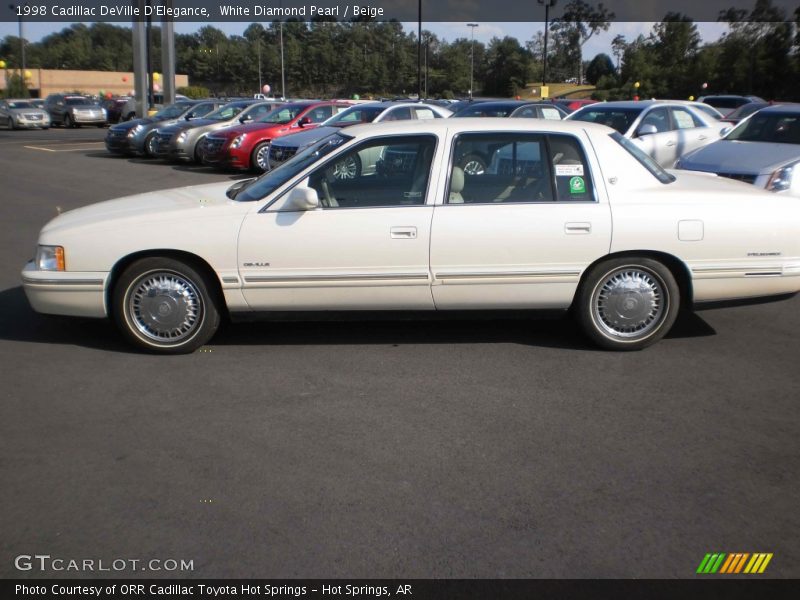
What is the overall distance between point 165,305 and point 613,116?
10.2 m

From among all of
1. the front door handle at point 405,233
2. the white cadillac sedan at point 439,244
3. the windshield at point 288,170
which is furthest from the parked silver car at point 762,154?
the windshield at point 288,170

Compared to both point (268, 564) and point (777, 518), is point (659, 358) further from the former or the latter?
point (268, 564)

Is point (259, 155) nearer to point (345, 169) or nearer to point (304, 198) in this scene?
point (345, 169)

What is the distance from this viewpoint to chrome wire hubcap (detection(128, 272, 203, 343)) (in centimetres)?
565

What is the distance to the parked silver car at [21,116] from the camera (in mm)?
38062

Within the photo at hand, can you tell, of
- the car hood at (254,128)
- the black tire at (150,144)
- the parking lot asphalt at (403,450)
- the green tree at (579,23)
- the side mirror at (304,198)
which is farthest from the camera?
the green tree at (579,23)

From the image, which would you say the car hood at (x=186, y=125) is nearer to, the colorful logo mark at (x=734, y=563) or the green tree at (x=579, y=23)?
the colorful logo mark at (x=734, y=563)

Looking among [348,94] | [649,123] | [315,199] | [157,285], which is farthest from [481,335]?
[348,94]

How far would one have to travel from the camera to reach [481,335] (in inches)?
246

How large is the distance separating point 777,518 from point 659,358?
222 cm

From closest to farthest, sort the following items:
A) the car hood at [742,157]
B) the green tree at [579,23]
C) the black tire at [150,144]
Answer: the car hood at [742,157], the black tire at [150,144], the green tree at [579,23]

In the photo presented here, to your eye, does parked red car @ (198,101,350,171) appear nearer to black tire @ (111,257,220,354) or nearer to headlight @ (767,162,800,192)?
headlight @ (767,162,800,192)

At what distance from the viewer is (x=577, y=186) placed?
5699mm
